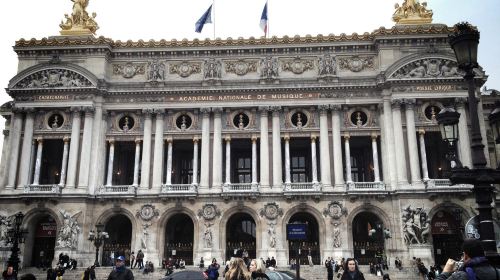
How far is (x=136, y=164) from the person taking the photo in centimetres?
4259

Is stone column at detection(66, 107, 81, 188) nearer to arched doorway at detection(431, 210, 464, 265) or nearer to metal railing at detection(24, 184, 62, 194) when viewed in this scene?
metal railing at detection(24, 184, 62, 194)

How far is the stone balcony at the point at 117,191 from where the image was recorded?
41281 millimetres

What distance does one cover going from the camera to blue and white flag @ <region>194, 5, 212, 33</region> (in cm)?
4459

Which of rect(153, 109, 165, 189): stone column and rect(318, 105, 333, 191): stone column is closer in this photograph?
rect(318, 105, 333, 191): stone column

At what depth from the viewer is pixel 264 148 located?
42375 mm

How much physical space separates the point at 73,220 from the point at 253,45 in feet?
71.6

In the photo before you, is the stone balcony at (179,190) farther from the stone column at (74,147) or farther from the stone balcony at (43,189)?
the stone balcony at (43,189)

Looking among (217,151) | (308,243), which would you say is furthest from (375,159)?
(217,151)

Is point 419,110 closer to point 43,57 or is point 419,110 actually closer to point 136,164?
point 136,164

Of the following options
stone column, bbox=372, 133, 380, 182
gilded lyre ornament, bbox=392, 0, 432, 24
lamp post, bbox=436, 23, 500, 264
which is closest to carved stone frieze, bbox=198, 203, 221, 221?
stone column, bbox=372, 133, 380, 182

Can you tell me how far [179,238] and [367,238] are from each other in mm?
16858

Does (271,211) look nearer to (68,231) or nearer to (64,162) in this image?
(68,231)

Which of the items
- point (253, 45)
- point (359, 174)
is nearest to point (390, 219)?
point (359, 174)

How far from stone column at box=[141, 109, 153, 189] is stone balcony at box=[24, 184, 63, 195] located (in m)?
6.91
